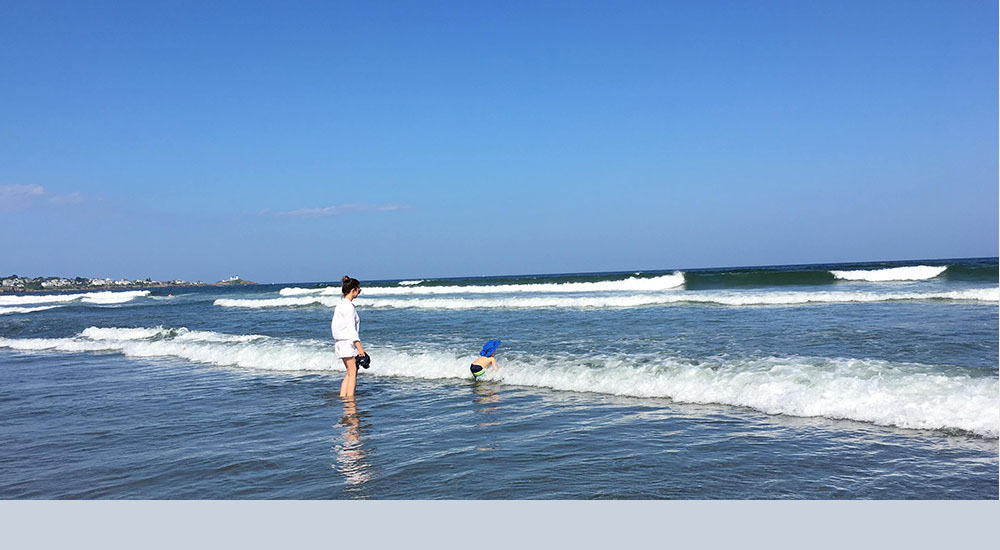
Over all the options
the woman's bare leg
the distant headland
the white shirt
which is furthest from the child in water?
the distant headland

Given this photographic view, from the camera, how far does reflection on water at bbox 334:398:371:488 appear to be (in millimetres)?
5289

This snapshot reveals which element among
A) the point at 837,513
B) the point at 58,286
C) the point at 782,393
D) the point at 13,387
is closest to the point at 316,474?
the point at 837,513

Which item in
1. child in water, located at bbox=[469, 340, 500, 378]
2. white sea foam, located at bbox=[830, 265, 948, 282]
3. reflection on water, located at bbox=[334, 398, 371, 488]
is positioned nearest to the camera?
reflection on water, located at bbox=[334, 398, 371, 488]

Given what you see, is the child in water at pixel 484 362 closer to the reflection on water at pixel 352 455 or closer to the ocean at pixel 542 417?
the ocean at pixel 542 417

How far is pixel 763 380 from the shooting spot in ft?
26.8

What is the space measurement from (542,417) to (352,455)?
2.36m

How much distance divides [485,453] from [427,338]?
1014 centimetres

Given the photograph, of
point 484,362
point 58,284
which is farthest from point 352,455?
point 58,284

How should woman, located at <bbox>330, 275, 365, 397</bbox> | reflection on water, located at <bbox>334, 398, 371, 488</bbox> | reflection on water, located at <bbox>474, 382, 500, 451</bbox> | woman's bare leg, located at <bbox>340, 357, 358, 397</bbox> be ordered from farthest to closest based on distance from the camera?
woman's bare leg, located at <bbox>340, 357, 358, 397</bbox> → woman, located at <bbox>330, 275, 365, 397</bbox> → reflection on water, located at <bbox>474, 382, 500, 451</bbox> → reflection on water, located at <bbox>334, 398, 371, 488</bbox>

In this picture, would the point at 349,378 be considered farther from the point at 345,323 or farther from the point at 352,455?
the point at 352,455

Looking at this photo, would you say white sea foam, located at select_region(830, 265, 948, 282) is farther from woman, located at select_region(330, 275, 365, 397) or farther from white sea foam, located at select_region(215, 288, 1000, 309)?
woman, located at select_region(330, 275, 365, 397)

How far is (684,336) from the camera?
1372 centimetres

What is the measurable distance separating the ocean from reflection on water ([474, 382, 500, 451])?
0.14ft

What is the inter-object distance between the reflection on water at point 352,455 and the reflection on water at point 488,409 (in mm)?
1105
